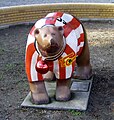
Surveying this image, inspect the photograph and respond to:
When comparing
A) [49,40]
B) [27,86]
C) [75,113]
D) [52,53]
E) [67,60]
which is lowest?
[27,86]

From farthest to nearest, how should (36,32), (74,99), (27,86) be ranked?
(27,86) → (74,99) → (36,32)

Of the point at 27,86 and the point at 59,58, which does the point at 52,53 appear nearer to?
the point at 59,58

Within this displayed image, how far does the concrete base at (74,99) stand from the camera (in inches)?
133

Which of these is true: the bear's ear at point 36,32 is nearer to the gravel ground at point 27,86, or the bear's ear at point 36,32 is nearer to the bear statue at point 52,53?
the bear statue at point 52,53

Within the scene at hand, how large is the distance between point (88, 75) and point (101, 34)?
2.67 m

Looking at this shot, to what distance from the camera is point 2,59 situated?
203 inches

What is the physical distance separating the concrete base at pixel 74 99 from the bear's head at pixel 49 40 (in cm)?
61

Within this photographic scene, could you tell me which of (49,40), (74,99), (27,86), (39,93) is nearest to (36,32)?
(49,40)

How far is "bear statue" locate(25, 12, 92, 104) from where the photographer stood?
309cm

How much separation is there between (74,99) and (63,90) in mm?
185

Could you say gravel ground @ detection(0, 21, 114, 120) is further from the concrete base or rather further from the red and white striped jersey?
the red and white striped jersey

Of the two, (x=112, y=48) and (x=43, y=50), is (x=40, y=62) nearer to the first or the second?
(x=43, y=50)

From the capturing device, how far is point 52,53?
10.1ft

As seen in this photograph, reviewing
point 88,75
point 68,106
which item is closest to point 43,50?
point 68,106
